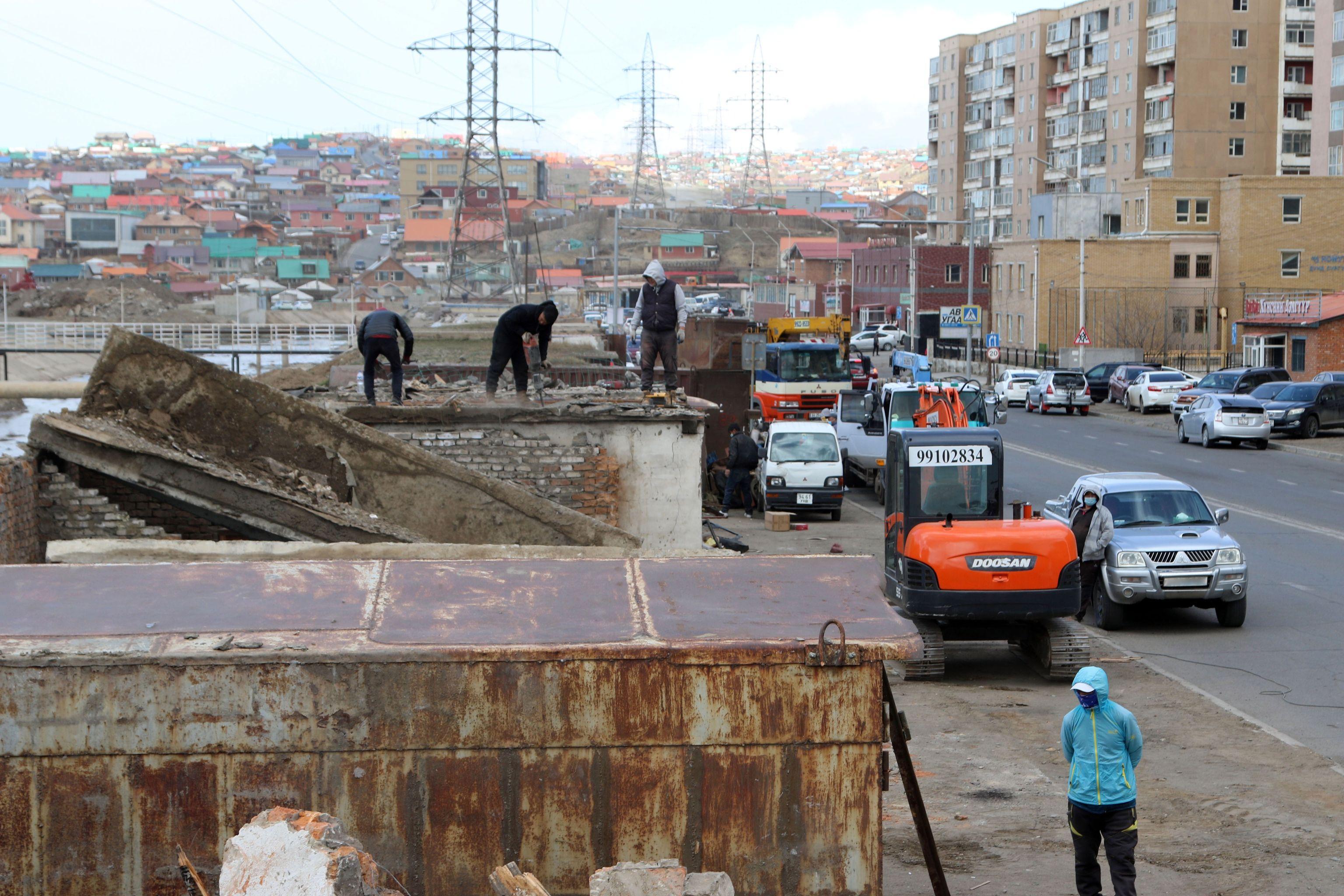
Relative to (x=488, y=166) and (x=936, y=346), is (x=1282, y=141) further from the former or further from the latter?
(x=488, y=166)

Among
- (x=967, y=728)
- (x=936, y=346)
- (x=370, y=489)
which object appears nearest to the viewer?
(x=967, y=728)

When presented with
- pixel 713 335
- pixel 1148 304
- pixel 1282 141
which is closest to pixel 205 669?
pixel 713 335

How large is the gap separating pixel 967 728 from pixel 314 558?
635 cm

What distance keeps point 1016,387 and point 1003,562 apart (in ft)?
142

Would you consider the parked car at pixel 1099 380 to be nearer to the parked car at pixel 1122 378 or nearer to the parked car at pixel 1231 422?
the parked car at pixel 1122 378

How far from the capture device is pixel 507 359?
642 inches

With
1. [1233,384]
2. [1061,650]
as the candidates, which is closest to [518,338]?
[1061,650]

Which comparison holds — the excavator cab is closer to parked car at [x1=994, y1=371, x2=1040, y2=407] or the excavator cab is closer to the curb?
the curb

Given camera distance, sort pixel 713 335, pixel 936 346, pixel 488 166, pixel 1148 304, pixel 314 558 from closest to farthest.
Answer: pixel 314 558 < pixel 713 335 < pixel 488 166 < pixel 1148 304 < pixel 936 346

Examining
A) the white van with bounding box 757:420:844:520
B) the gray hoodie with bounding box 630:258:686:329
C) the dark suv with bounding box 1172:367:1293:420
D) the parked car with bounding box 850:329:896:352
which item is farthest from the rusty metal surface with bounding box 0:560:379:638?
the parked car with bounding box 850:329:896:352

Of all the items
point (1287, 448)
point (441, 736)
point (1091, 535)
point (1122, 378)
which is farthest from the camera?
point (1122, 378)

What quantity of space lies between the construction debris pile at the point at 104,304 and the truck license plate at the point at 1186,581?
310 feet

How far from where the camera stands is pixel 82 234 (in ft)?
653

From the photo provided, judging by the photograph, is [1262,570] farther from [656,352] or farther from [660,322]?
[660,322]
